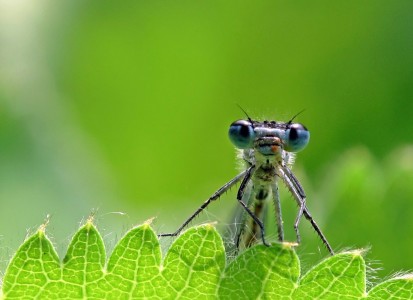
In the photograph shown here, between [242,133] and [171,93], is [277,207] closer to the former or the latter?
[242,133]

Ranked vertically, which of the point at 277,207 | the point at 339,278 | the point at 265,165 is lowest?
the point at 339,278

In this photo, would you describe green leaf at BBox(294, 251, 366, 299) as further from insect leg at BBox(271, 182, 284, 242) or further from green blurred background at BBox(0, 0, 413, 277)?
green blurred background at BBox(0, 0, 413, 277)

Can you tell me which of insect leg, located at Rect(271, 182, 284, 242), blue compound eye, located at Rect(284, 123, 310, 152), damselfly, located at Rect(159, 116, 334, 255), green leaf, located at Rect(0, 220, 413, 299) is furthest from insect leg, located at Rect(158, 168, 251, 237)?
green leaf, located at Rect(0, 220, 413, 299)

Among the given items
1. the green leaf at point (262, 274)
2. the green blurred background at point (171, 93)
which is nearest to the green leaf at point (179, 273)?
the green leaf at point (262, 274)

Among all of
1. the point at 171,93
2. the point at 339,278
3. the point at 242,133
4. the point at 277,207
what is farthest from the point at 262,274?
the point at 171,93

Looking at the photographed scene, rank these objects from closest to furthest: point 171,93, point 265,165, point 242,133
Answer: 1. point 242,133
2. point 265,165
3. point 171,93

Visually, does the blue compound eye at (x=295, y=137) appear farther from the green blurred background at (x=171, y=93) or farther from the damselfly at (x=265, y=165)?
the green blurred background at (x=171, y=93)

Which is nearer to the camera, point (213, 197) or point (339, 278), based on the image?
point (339, 278)
